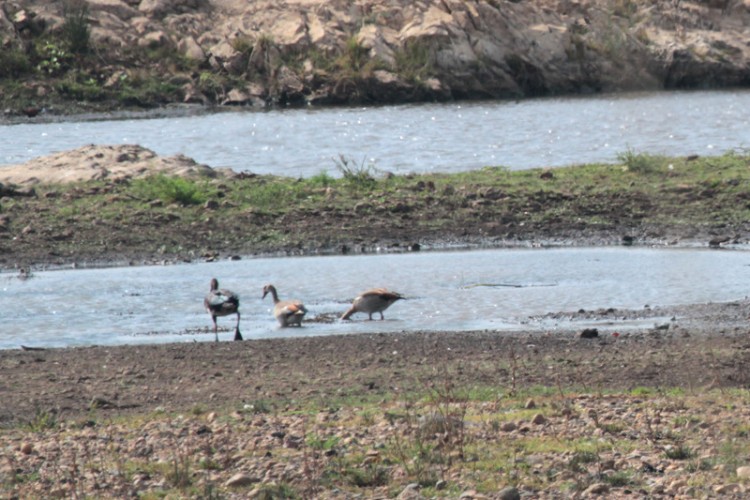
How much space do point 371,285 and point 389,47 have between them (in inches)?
1203

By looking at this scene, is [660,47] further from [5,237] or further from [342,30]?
[5,237]

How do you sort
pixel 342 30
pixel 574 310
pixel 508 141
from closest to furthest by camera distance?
1. pixel 574 310
2. pixel 508 141
3. pixel 342 30

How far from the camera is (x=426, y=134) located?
A: 32.9 metres

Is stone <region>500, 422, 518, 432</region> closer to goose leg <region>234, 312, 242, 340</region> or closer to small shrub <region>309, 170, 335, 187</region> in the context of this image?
goose leg <region>234, 312, 242, 340</region>

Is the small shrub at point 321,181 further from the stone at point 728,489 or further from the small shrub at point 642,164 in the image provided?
the stone at point 728,489

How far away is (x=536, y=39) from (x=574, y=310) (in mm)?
34372

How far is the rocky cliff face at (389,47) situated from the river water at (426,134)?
211 centimetres

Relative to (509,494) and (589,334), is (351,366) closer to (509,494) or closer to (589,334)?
(589,334)

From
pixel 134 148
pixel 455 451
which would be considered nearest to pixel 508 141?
pixel 134 148

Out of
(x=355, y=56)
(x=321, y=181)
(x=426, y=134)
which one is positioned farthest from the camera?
(x=355, y=56)

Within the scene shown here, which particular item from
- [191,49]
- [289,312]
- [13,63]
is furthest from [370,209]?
[191,49]

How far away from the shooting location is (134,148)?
23109 mm

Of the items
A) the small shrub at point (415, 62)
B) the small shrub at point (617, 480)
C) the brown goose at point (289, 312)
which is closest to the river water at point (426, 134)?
the small shrub at point (415, 62)

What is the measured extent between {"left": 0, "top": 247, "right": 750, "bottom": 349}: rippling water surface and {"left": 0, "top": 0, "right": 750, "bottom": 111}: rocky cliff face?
83.7ft
